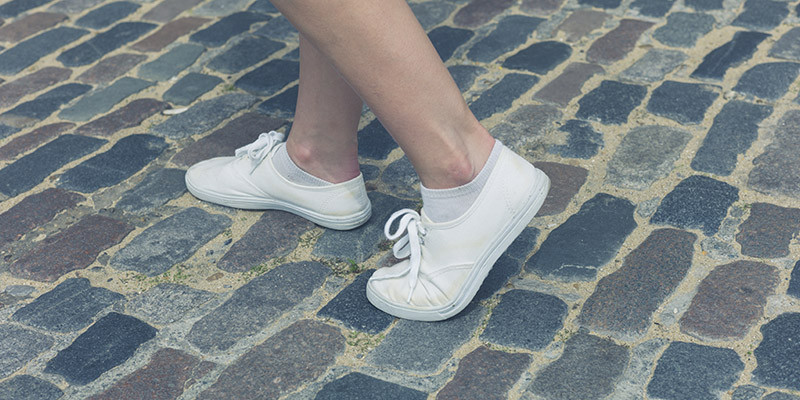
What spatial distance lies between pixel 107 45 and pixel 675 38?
233 cm

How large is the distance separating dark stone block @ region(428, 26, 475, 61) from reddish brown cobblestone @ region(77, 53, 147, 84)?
1.20 m

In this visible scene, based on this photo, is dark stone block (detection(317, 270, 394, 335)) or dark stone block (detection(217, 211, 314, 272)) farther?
dark stone block (detection(217, 211, 314, 272))

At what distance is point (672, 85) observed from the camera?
2.94 meters

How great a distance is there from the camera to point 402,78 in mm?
1755

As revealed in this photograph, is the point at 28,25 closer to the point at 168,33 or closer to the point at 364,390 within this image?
the point at 168,33

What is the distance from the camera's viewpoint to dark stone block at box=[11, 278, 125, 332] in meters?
2.10

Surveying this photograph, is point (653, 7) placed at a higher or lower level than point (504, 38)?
lower

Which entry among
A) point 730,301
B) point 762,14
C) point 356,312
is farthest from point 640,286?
point 762,14

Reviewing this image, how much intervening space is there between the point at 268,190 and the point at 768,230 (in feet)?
4.46

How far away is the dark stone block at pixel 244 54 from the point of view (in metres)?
3.40

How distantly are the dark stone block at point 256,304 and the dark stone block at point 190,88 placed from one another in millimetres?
1182

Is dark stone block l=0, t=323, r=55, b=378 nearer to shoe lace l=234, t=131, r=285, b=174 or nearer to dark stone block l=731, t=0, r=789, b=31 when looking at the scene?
shoe lace l=234, t=131, r=285, b=174

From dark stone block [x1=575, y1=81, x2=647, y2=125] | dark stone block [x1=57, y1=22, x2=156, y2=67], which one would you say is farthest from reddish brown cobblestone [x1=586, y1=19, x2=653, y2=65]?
dark stone block [x1=57, y1=22, x2=156, y2=67]

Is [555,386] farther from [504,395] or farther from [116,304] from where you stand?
[116,304]
